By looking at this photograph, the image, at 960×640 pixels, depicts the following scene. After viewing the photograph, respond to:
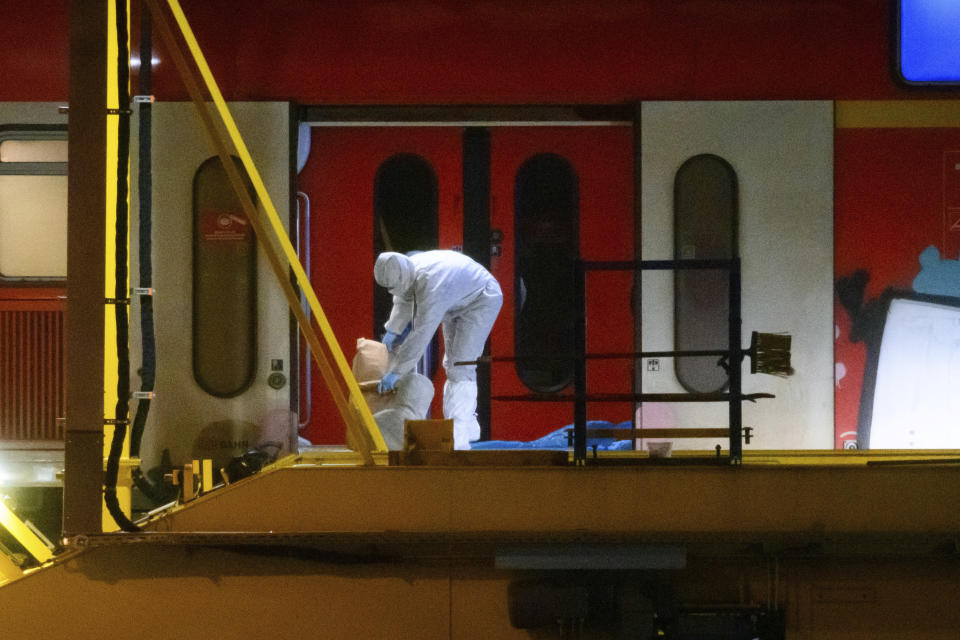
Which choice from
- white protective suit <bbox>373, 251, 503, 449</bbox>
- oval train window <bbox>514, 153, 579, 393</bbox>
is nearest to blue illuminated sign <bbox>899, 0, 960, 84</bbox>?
oval train window <bbox>514, 153, 579, 393</bbox>

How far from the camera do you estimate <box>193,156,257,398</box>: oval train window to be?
4.39m

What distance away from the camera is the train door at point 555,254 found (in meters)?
4.83

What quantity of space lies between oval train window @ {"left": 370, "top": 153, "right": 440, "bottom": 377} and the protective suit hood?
0.34 metres

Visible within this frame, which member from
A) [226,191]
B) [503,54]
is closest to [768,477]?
[503,54]

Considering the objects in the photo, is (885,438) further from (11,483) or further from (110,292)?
(11,483)

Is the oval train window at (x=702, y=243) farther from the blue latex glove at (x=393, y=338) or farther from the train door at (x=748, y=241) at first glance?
the blue latex glove at (x=393, y=338)

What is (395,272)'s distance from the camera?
4.55m

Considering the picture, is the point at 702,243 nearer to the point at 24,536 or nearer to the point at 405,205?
the point at 405,205

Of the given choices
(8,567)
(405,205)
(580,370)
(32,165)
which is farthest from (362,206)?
(8,567)

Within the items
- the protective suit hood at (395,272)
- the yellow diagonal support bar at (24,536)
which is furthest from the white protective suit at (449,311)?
the yellow diagonal support bar at (24,536)

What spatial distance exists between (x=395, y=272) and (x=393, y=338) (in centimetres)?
46

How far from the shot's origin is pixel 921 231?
4.24 m

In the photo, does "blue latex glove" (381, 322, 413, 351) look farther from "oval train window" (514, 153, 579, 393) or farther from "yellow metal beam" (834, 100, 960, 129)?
"yellow metal beam" (834, 100, 960, 129)

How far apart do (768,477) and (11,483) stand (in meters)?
3.51
